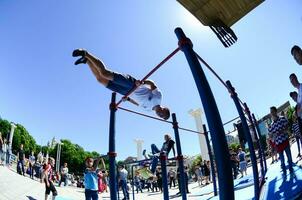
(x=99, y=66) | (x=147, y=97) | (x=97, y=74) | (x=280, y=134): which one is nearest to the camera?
(x=99, y=66)

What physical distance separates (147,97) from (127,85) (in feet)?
2.36

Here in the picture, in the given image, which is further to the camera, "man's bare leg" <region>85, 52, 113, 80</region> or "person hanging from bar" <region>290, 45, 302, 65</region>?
"person hanging from bar" <region>290, 45, 302, 65</region>

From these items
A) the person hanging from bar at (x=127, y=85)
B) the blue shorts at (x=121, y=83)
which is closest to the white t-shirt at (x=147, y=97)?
the person hanging from bar at (x=127, y=85)

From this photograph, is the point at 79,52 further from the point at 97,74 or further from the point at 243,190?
the point at 243,190

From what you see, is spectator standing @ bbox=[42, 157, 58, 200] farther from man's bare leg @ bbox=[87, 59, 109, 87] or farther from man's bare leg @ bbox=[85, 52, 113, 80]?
man's bare leg @ bbox=[85, 52, 113, 80]

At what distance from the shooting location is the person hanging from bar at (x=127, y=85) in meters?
3.25

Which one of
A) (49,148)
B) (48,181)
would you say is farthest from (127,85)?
(49,148)

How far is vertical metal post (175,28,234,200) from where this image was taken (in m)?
1.35

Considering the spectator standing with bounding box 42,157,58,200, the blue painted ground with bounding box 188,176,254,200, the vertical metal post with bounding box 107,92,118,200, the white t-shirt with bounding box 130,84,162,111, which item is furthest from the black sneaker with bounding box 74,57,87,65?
the spectator standing with bounding box 42,157,58,200

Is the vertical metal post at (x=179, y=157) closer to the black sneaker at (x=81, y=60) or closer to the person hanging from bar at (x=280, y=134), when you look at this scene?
the person hanging from bar at (x=280, y=134)

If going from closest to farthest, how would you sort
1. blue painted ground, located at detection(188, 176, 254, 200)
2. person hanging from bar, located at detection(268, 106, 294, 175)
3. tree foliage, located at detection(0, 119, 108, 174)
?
blue painted ground, located at detection(188, 176, 254, 200) → person hanging from bar, located at detection(268, 106, 294, 175) → tree foliage, located at detection(0, 119, 108, 174)

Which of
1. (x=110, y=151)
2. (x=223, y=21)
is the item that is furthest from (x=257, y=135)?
(x=110, y=151)

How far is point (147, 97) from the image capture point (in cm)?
425

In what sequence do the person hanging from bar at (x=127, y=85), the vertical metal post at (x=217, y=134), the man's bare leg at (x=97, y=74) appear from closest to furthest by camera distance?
1. the vertical metal post at (x=217, y=134)
2. the person hanging from bar at (x=127, y=85)
3. the man's bare leg at (x=97, y=74)
